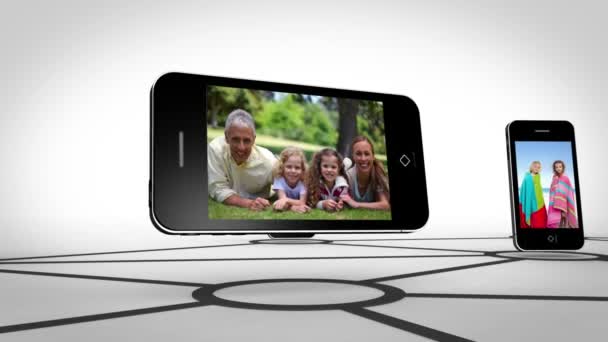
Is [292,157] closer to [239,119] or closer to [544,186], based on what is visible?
[239,119]

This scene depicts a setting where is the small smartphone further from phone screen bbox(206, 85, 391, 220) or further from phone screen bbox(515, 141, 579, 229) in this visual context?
phone screen bbox(206, 85, 391, 220)

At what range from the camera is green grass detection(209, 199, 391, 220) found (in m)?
1.00

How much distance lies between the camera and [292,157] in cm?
108

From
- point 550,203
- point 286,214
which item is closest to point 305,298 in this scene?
point 286,214

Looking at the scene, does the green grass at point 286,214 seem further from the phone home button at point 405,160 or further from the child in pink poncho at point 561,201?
the child in pink poncho at point 561,201

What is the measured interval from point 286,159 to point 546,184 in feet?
1.80

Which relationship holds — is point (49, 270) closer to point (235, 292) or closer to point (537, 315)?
point (235, 292)

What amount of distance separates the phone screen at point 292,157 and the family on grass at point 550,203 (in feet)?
0.94

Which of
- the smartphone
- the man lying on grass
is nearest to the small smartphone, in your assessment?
the smartphone

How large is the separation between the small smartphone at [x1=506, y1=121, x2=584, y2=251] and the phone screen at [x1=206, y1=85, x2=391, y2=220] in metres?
0.28

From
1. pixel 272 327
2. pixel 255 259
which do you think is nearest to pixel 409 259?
pixel 255 259

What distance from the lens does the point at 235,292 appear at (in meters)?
0.56

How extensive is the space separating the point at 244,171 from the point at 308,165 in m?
0.14

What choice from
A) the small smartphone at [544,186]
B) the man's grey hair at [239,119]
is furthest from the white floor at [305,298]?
the man's grey hair at [239,119]
